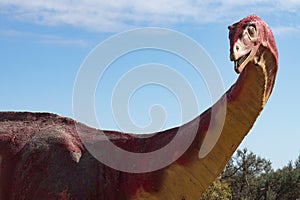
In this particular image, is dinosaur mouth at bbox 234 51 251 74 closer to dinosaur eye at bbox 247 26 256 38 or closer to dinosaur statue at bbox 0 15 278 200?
dinosaur statue at bbox 0 15 278 200

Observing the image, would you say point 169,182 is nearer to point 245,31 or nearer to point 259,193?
point 245,31

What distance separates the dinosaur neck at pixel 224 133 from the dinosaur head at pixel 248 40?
101 mm

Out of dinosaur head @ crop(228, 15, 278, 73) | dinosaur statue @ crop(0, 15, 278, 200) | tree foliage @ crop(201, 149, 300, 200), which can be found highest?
tree foliage @ crop(201, 149, 300, 200)

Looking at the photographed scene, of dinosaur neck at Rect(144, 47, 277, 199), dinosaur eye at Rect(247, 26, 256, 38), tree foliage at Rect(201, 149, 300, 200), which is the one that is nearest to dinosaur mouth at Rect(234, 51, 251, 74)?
dinosaur eye at Rect(247, 26, 256, 38)

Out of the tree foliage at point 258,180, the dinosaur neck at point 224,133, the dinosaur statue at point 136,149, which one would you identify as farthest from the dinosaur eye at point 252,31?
the tree foliage at point 258,180

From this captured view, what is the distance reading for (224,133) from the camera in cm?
496

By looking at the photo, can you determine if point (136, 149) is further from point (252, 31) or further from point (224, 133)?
point (252, 31)

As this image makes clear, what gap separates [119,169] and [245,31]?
1.96 m

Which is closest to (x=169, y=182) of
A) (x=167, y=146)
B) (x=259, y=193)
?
(x=167, y=146)

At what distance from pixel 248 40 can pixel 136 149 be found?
1734mm

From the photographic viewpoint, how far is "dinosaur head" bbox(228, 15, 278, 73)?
13.9 ft

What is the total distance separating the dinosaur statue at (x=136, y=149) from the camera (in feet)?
15.6

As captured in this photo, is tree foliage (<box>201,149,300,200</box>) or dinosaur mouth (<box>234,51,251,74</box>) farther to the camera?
tree foliage (<box>201,149,300,200</box>)

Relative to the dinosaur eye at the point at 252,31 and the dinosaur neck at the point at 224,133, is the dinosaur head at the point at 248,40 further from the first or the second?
the dinosaur neck at the point at 224,133
